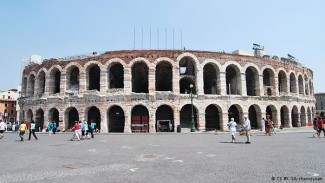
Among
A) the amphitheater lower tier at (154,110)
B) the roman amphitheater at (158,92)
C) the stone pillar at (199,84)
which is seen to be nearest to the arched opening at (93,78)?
the roman amphitheater at (158,92)

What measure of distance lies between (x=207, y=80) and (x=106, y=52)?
1500cm

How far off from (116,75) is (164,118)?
9215 millimetres

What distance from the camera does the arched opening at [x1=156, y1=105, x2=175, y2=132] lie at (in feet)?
92.2

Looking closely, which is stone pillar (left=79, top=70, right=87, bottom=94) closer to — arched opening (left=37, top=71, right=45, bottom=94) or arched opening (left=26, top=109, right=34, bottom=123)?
arched opening (left=37, top=71, right=45, bottom=94)

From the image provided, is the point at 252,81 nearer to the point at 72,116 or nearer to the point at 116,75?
the point at 116,75

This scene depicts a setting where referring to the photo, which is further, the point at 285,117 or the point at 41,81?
the point at 285,117

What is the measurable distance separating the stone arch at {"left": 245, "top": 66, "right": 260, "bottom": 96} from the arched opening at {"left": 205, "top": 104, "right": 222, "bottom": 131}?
599 cm

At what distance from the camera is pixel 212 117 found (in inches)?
1185

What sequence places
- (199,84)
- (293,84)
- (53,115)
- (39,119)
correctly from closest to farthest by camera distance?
(199,84) → (53,115) → (39,119) → (293,84)

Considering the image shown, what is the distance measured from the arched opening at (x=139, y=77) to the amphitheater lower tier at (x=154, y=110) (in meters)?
4.42

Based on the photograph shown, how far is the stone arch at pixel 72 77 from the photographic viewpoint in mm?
29875

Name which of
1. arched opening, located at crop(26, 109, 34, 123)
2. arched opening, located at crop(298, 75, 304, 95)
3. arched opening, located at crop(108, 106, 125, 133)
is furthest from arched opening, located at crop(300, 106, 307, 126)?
arched opening, located at crop(26, 109, 34, 123)

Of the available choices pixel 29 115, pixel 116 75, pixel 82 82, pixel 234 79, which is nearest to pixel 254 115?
pixel 234 79

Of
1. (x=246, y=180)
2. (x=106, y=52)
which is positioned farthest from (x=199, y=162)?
(x=106, y=52)
